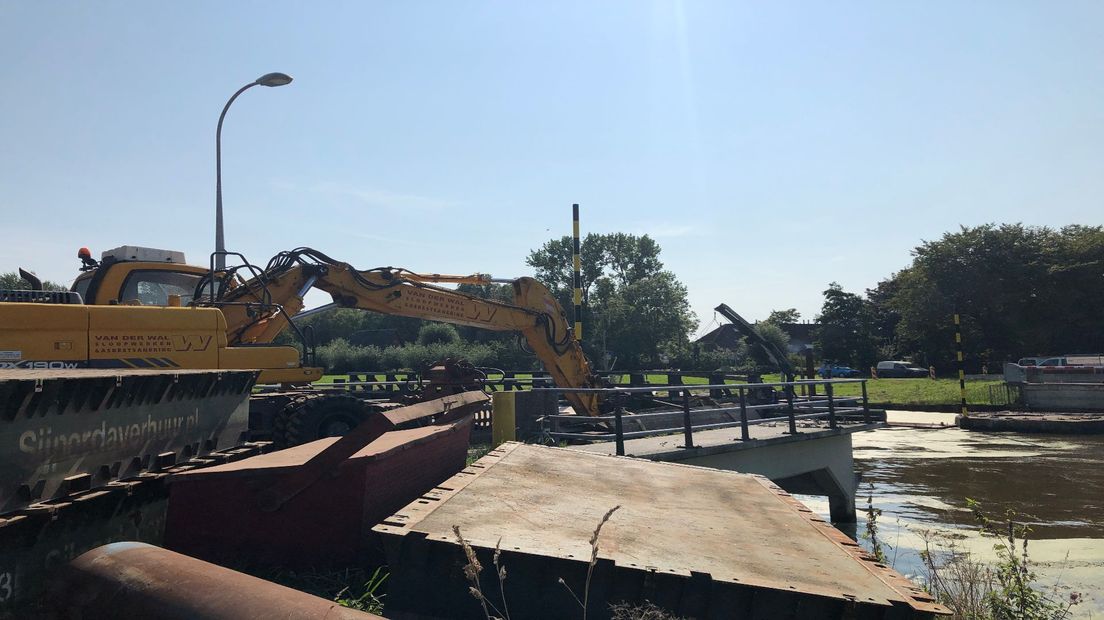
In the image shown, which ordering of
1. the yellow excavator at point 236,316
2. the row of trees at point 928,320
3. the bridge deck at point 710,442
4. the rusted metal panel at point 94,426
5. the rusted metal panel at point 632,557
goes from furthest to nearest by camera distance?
the row of trees at point 928,320, the bridge deck at point 710,442, the yellow excavator at point 236,316, the rusted metal panel at point 94,426, the rusted metal panel at point 632,557

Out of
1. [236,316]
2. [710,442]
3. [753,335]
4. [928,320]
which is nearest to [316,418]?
[236,316]

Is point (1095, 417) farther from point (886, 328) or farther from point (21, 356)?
point (886, 328)

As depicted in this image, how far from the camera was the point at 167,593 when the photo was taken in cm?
240

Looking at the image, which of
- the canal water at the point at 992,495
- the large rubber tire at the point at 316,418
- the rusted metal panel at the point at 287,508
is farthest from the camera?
the canal water at the point at 992,495

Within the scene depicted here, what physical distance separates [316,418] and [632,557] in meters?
6.47

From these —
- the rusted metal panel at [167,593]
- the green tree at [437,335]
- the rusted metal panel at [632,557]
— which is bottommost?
the rusted metal panel at [632,557]

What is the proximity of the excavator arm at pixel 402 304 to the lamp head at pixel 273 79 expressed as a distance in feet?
14.1

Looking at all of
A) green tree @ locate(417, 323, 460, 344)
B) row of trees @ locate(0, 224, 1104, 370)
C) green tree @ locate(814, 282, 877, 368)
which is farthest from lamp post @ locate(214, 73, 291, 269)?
green tree @ locate(814, 282, 877, 368)

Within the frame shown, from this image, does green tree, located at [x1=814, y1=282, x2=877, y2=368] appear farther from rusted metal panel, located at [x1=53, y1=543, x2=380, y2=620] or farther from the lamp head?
rusted metal panel, located at [x1=53, y1=543, x2=380, y2=620]

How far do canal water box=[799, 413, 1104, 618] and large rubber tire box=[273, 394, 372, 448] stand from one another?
6270 mm

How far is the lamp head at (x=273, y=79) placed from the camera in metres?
14.5

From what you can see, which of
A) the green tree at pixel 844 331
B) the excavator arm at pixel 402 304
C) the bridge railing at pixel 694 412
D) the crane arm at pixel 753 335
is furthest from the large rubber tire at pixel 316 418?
the green tree at pixel 844 331

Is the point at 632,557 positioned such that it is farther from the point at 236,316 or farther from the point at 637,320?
the point at 637,320

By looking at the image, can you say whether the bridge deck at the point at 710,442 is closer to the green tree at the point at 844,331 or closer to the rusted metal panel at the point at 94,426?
the rusted metal panel at the point at 94,426
